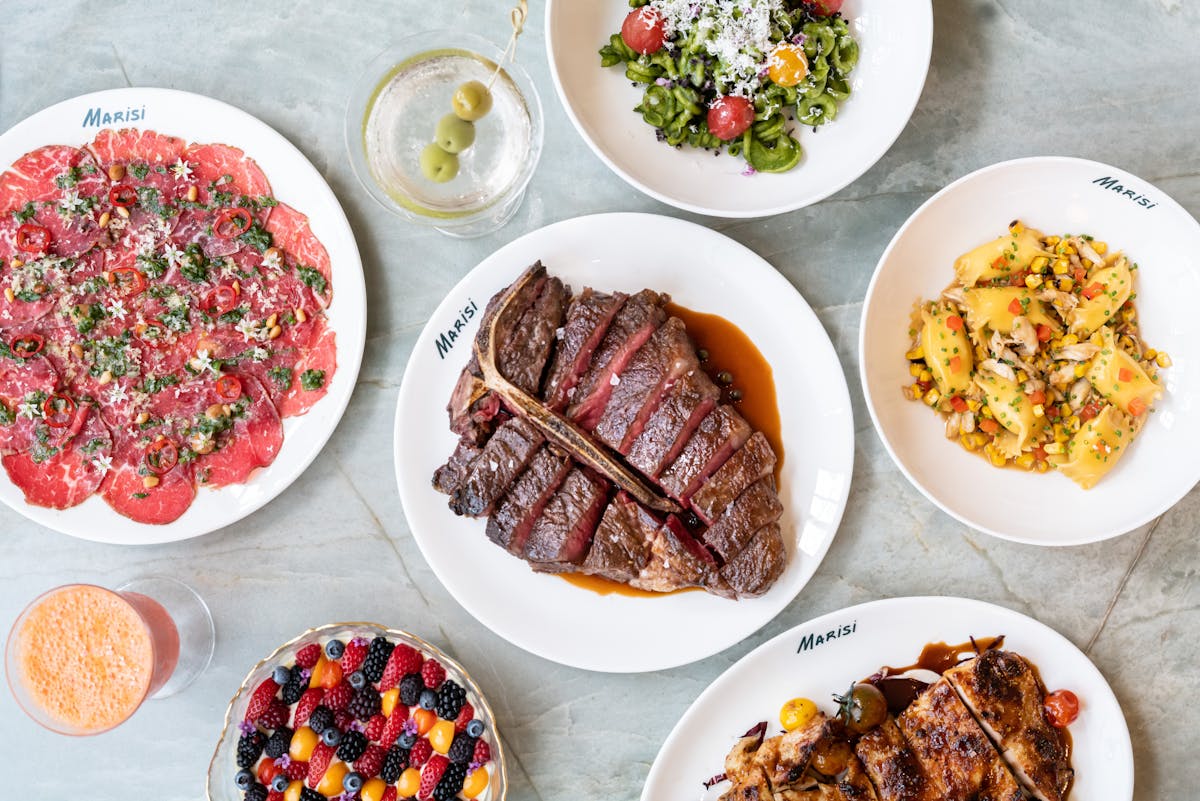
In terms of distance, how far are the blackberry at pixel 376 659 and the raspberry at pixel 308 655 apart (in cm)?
21

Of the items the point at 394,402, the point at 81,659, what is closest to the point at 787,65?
the point at 394,402

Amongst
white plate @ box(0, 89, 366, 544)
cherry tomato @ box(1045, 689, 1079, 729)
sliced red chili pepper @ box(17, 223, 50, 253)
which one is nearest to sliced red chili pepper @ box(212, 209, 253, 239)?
white plate @ box(0, 89, 366, 544)

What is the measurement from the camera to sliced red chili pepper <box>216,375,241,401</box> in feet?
11.3

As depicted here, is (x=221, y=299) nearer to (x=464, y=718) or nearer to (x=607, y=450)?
(x=607, y=450)

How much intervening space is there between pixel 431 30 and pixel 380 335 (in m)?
1.32

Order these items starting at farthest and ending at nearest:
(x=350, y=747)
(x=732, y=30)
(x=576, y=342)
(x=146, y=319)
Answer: (x=146, y=319)
(x=350, y=747)
(x=576, y=342)
(x=732, y=30)

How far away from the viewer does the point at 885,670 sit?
339 cm

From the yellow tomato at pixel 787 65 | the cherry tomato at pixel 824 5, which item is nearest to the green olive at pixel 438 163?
the yellow tomato at pixel 787 65

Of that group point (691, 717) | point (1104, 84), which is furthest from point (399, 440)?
point (1104, 84)

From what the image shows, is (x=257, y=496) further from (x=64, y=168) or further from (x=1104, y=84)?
(x=1104, y=84)

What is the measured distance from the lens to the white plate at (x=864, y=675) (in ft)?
10.8

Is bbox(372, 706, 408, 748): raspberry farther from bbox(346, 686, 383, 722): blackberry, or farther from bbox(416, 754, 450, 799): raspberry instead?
bbox(416, 754, 450, 799): raspberry

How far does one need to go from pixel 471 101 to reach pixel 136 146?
5.02ft

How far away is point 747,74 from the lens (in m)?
3.12
